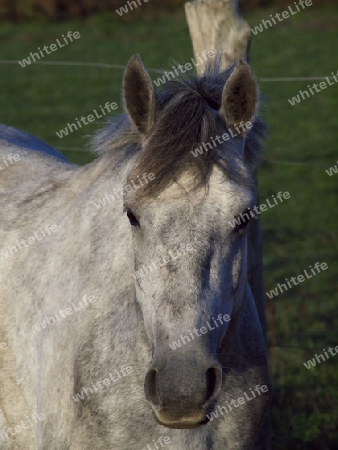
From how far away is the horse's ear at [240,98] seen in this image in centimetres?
317

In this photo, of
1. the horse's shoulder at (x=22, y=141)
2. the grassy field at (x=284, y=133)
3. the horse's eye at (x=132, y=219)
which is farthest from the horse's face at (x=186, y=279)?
the horse's shoulder at (x=22, y=141)

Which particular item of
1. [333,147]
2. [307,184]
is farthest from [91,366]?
[333,147]

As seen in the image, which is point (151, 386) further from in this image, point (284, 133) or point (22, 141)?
point (284, 133)

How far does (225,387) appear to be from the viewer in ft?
11.0

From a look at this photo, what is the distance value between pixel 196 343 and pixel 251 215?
63 centimetres

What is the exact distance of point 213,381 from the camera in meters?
2.79

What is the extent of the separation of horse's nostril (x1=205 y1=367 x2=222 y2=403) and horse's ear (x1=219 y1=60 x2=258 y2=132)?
109 centimetres

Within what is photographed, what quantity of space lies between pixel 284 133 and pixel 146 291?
12.6m

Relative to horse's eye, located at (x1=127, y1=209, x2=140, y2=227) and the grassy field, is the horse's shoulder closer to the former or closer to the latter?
the grassy field

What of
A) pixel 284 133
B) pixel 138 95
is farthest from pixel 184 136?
pixel 284 133

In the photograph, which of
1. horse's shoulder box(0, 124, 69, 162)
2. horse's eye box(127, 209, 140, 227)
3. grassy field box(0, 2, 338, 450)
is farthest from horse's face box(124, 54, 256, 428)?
horse's shoulder box(0, 124, 69, 162)

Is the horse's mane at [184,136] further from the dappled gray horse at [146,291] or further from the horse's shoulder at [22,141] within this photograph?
the horse's shoulder at [22,141]

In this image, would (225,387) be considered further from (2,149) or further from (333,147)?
(333,147)

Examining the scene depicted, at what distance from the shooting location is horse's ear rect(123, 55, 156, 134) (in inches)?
124
